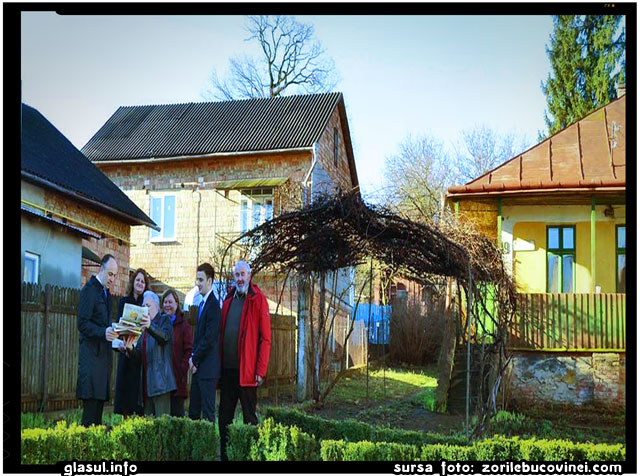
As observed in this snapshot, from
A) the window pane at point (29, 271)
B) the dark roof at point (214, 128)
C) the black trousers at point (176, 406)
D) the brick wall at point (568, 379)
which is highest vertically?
the dark roof at point (214, 128)

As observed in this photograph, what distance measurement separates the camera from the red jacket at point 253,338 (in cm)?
759

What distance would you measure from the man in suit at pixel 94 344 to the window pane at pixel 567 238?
35.8 ft

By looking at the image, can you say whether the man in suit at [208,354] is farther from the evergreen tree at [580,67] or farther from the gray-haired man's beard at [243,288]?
the evergreen tree at [580,67]

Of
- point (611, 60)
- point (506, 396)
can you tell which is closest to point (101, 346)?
point (506, 396)

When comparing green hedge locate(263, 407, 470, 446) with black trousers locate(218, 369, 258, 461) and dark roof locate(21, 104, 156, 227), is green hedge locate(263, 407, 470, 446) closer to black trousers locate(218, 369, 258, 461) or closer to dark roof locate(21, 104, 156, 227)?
black trousers locate(218, 369, 258, 461)

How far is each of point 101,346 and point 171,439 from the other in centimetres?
111

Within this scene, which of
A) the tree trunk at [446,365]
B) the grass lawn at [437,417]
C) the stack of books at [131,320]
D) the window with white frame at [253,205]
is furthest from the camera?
the window with white frame at [253,205]

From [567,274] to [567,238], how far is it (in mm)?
722

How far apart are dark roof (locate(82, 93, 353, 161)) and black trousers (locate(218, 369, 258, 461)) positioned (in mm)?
13257

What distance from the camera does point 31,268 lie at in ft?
39.0

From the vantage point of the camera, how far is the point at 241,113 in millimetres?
22953

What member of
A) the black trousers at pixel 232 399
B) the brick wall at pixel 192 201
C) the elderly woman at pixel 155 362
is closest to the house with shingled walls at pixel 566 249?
the brick wall at pixel 192 201

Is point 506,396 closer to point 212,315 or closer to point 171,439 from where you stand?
point 212,315

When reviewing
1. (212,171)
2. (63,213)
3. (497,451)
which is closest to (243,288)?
(497,451)
